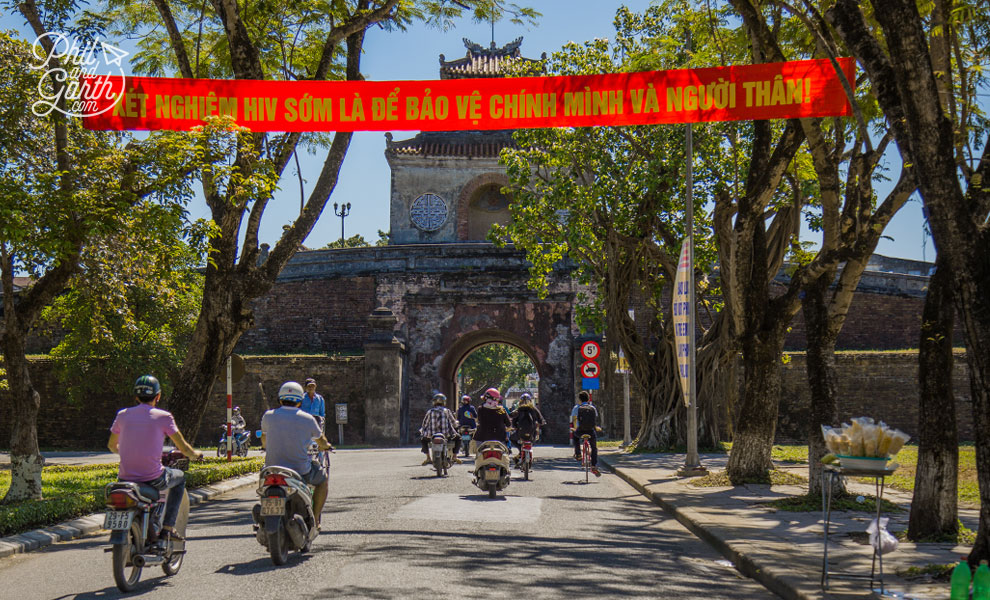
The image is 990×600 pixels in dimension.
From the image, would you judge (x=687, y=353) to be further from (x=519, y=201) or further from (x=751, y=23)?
(x=519, y=201)

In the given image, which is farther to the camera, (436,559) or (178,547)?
(436,559)

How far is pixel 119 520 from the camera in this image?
716 cm

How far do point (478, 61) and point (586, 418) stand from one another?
37317 mm

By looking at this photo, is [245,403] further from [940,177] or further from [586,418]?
[940,177]

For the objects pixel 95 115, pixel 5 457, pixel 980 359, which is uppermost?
pixel 95 115

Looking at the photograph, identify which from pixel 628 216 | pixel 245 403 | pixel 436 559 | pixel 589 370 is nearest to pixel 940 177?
pixel 436 559

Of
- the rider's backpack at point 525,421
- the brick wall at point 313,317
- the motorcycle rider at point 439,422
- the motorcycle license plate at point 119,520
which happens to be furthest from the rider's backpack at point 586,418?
the brick wall at point 313,317

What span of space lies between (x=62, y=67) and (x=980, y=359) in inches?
442

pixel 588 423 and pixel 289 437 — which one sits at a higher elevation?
pixel 289 437

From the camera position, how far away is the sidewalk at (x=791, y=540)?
6953 mm

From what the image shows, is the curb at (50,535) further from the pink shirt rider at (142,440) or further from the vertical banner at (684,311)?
the vertical banner at (684,311)

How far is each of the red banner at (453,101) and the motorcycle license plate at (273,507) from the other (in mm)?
6893

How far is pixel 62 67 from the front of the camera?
12859mm

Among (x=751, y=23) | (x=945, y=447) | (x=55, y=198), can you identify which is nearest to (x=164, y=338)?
(x=55, y=198)
